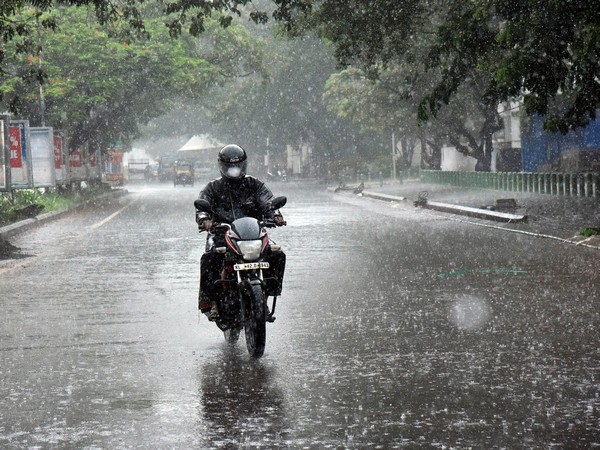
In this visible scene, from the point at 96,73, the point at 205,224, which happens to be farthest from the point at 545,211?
the point at 96,73

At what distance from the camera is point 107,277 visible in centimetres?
1582

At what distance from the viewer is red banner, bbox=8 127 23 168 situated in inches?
1313

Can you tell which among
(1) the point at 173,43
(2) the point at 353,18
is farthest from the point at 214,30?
(2) the point at 353,18

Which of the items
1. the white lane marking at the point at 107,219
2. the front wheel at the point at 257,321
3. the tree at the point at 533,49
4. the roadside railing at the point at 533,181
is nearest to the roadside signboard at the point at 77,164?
the white lane marking at the point at 107,219

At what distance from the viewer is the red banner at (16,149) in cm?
3334

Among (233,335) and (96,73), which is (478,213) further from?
(96,73)

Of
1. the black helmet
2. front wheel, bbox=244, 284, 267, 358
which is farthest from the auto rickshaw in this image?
front wheel, bbox=244, 284, 267, 358

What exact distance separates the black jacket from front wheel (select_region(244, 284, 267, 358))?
3.37 feet

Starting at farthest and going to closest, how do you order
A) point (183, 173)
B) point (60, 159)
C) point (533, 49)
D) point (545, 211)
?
point (183, 173), point (60, 159), point (545, 211), point (533, 49)

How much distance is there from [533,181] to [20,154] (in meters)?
18.7

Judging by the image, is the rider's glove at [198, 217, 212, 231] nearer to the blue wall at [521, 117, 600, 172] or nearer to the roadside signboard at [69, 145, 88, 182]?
the blue wall at [521, 117, 600, 172]

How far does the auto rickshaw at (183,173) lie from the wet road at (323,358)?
6168cm

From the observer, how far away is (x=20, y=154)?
33.4 metres

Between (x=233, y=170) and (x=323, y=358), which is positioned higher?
(x=233, y=170)
